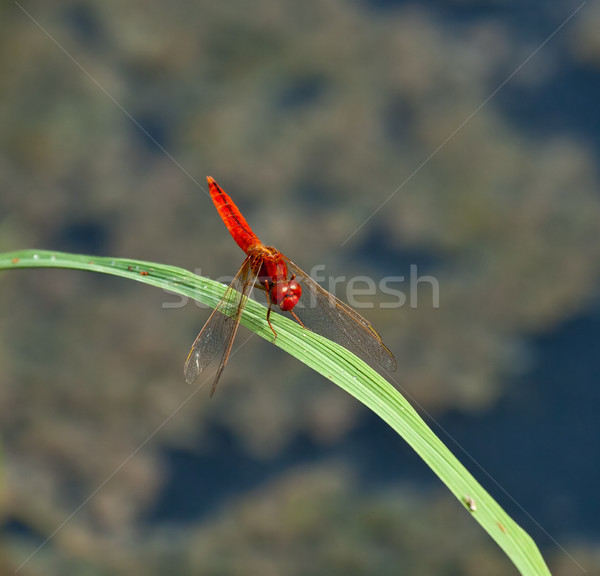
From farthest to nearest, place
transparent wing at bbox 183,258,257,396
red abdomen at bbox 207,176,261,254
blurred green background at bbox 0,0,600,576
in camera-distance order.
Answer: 1. blurred green background at bbox 0,0,600,576
2. red abdomen at bbox 207,176,261,254
3. transparent wing at bbox 183,258,257,396

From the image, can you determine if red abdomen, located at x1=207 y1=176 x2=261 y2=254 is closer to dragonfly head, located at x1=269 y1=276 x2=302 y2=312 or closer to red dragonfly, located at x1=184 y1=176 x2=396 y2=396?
red dragonfly, located at x1=184 y1=176 x2=396 y2=396

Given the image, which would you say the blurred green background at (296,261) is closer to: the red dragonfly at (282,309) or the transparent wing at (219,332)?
the red dragonfly at (282,309)

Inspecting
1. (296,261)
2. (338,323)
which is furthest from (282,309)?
(296,261)

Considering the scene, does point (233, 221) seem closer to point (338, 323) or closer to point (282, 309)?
point (282, 309)

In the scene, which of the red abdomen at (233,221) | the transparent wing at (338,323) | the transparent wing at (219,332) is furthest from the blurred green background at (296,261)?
the transparent wing at (219,332)

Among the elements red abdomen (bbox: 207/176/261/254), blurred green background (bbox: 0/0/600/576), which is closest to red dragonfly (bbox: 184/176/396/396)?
red abdomen (bbox: 207/176/261/254)

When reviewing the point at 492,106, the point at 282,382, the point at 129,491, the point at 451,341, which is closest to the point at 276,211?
the point at 282,382
